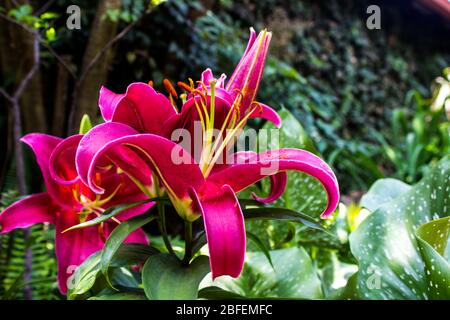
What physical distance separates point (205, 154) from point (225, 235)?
103 millimetres

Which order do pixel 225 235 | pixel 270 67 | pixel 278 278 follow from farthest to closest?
pixel 270 67 < pixel 278 278 < pixel 225 235

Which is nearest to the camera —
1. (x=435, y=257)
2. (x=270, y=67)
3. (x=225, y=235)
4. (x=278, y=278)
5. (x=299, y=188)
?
(x=225, y=235)

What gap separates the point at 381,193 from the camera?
859mm

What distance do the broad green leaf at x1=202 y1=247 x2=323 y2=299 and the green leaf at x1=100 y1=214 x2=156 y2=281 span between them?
0.22 metres

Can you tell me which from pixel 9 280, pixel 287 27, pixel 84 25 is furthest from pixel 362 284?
pixel 287 27

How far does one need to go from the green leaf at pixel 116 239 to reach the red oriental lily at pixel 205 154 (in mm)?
41

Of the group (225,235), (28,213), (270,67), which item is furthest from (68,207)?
(270,67)

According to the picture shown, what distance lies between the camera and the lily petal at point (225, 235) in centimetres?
41

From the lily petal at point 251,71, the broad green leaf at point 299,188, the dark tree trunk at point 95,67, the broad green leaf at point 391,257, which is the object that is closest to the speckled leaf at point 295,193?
the broad green leaf at point 299,188

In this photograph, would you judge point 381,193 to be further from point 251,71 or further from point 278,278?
point 251,71

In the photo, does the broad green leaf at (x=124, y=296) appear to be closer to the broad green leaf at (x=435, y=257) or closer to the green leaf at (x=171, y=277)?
the green leaf at (x=171, y=277)

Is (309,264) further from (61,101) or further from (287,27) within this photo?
(287,27)

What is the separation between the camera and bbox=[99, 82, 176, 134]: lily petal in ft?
1.56

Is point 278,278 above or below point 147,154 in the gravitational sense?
below
